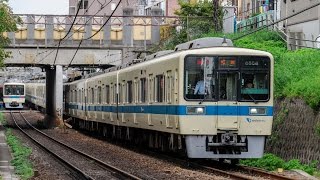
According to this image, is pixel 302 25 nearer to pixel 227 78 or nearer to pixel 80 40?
pixel 227 78

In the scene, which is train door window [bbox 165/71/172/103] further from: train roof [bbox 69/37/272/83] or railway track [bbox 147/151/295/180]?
railway track [bbox 147/151/295/180]

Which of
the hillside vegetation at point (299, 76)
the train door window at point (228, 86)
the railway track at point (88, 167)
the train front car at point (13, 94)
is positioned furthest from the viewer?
the train front car at point (13, 94)

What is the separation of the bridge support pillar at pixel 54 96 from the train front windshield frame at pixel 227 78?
960 inches

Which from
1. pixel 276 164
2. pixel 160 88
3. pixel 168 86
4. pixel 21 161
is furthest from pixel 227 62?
pixel 21 161

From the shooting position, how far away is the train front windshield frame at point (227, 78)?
57.0 feet

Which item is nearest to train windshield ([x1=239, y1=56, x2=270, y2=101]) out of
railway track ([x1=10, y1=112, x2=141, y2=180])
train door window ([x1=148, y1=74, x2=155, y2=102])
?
railway track ([x1=10, y1=112, x2=141, y2=180])

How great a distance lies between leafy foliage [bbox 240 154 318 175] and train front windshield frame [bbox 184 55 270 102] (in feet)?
4.98

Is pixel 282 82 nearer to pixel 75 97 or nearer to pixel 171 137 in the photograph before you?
pixel 171 137

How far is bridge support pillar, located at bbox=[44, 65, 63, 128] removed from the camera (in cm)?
4269

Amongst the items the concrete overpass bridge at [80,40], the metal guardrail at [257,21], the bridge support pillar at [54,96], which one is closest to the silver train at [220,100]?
the metal guardrail at [257,21]

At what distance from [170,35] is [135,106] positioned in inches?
649

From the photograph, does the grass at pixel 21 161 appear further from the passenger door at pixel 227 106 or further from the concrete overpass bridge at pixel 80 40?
the concrete overpass bridge at pixel 80 40

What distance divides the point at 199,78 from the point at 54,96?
→ 29909mm

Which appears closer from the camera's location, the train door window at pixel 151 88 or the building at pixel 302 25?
the train door window at pixel 151 88
